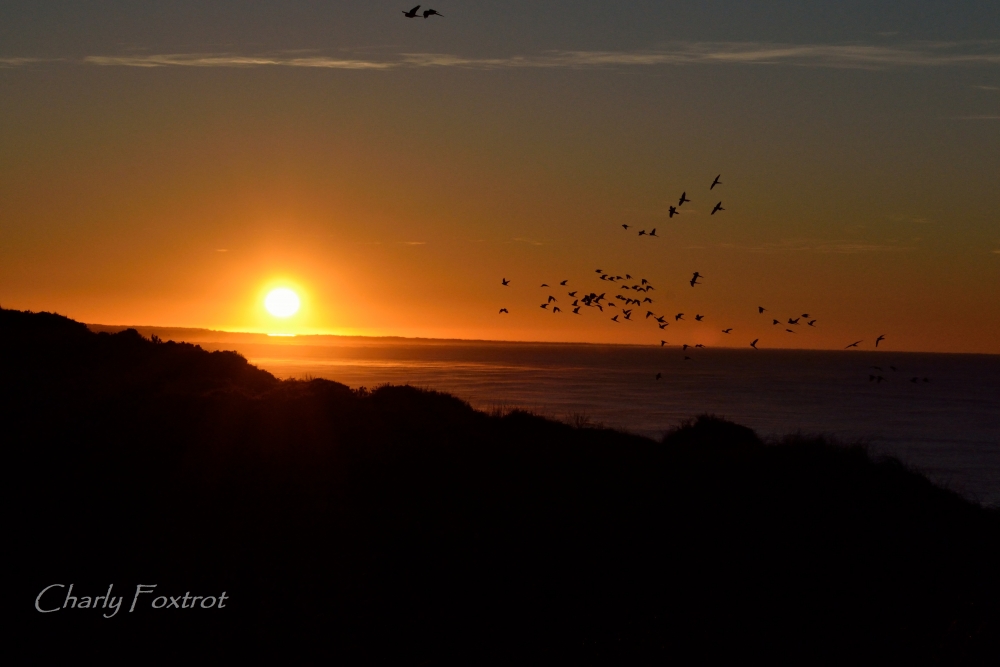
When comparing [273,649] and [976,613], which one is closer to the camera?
[273,649]

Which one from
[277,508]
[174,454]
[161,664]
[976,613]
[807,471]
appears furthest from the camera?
[807,471]

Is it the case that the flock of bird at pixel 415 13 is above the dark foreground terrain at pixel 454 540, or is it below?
above

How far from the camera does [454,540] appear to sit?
1775cm

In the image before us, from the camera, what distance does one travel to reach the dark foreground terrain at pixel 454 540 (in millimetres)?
13578

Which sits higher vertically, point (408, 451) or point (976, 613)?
point (408, 451)

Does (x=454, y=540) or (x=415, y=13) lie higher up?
(x=415, y=13)

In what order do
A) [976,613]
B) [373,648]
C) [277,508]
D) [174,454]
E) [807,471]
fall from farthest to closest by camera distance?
[807,471]
[174,454]
[277,508]
[976,613]
[373,648]

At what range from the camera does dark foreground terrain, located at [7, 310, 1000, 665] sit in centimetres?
1358

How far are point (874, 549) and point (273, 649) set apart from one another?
13662mm

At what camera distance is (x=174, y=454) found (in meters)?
21.9

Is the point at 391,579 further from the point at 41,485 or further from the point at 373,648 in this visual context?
the point at 41,485

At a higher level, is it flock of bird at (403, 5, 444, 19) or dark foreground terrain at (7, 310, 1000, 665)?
flock of bird at (403, 5, 444, 19)

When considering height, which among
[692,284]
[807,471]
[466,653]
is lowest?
[466,653]

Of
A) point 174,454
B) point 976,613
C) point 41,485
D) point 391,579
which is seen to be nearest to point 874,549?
point 976,613
